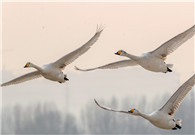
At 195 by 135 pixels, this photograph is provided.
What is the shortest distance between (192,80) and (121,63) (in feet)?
14.9

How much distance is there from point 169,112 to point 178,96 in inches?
25.5

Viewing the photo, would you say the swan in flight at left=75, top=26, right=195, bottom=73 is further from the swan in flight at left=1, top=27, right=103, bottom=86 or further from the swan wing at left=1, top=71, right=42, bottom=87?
the swan wing at left=1, top=71, right=42, bottom=87

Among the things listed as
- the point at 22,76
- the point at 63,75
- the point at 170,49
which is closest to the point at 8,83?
the point at 22,76

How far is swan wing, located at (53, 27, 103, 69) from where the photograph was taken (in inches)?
848

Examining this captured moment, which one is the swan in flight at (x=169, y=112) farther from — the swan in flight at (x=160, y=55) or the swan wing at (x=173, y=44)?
the swan wing at (x=173, y=44)

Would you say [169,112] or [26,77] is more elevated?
[26,77]

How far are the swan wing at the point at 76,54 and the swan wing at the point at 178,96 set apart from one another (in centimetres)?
347

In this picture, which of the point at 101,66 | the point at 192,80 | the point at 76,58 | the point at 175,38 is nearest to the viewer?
the point at 192,80

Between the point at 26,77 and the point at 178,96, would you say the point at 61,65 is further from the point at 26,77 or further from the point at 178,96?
the point at 178,96

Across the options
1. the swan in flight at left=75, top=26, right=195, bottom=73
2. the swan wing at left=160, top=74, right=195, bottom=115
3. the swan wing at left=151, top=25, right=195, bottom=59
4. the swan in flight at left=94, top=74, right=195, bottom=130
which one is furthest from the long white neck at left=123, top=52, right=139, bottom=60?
the swan wing at left=160, top=74, right=195, bottom=115

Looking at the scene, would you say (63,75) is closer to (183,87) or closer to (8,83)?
(8,83)

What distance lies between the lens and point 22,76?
75.9ft

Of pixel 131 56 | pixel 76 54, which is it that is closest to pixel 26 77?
pixel 76 54

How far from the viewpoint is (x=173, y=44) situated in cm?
2086
